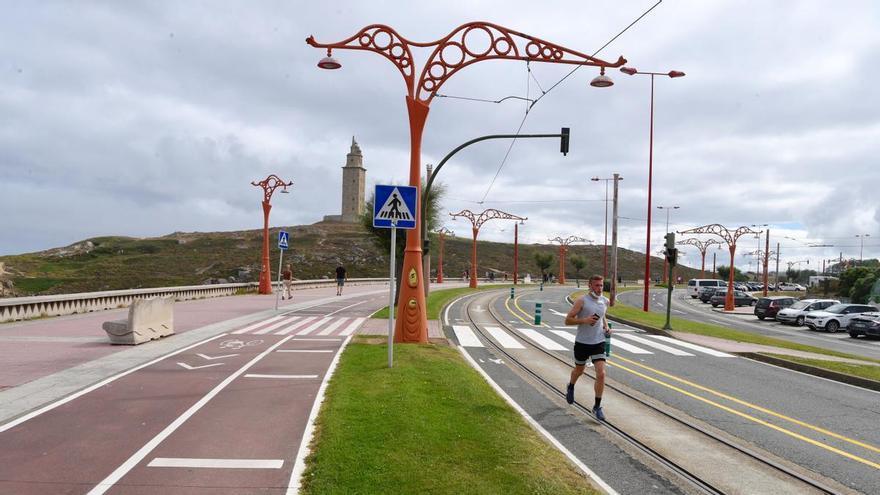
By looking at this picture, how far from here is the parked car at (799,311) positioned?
36.0 m

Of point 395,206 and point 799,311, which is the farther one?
point 799,311

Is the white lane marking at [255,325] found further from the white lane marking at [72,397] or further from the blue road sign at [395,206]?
the blue road sign at [395,206]

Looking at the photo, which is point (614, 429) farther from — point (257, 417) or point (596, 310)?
point (257, 417)

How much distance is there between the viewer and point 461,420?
692 cm

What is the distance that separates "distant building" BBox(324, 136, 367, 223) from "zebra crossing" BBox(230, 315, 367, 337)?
115m

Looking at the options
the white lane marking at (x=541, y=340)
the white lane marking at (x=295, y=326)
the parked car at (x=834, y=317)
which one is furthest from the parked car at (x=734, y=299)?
the white lane marking at (x=295, y=326)

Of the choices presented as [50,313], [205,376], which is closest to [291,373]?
[205,376]

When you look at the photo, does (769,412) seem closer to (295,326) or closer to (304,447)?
(304,447)

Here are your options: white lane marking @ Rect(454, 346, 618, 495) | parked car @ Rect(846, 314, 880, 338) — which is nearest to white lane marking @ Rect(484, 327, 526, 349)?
white lane marking @ Rect(454, 346, 618, 495)

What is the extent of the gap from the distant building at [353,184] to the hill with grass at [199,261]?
169 inches

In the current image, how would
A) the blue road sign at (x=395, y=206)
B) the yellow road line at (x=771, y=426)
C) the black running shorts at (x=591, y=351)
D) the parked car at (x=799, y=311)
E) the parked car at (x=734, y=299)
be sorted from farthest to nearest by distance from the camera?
the parked car at (x=734, y=299)
the parked car at (x=799, y=311)
the blue road sign at (x=395, y=206)
the black running shorts at (x=591, y=351)
the yellow road line at (x=771, y=426)

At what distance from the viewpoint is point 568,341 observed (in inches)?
701

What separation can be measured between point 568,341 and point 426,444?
41.4ft

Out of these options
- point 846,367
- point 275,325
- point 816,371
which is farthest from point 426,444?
point 275,325
